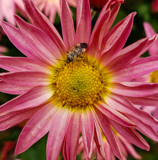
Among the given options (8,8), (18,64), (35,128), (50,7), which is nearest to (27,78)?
(18,64)

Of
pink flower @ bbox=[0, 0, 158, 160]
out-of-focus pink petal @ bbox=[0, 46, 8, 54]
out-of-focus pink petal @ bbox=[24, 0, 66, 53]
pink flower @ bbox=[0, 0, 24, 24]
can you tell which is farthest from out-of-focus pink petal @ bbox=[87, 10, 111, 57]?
out-of-focus pink petal @ bbox=[0, 46, 8, 54]

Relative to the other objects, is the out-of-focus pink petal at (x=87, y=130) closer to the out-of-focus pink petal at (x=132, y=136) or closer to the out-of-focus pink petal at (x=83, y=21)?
the out-of-focus pink petal at (x=132, y=136)

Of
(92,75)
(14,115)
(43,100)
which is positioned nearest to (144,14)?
(92,75)

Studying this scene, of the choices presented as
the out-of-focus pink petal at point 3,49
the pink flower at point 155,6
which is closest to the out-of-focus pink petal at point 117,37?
the out-of-focus pink petal at point 3,49

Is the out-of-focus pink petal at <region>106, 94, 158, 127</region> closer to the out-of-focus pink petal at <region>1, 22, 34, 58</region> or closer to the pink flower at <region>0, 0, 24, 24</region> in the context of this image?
the out-of-focus pink petal at <region>1, 22, 34, 58</region>

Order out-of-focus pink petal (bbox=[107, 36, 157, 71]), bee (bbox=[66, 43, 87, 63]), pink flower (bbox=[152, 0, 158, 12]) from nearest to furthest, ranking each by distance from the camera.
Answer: out-of-focus pink petal (bbox=[107, 36, 157, 71]) → bee (bbox=[66, 43, 87, 63]) → pink flower (bbox=[152, 0, 158, 12])

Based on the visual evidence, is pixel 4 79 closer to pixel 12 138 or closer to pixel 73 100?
pixel 73 100
